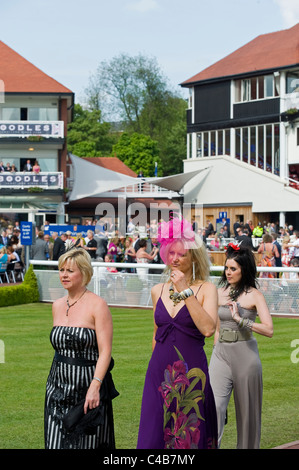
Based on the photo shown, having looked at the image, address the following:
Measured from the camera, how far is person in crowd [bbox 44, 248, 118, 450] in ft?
17.3

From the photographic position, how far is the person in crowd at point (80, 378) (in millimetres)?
5266

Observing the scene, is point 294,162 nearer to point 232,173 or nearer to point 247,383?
point 232,173

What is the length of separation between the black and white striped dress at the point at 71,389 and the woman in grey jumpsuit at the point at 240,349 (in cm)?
146

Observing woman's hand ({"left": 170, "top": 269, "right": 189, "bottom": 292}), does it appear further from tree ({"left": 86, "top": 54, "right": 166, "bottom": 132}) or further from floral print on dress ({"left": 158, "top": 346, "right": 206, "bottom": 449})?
tree ({"left": 86, "top": 54, "right": 166, "bottom": 132})

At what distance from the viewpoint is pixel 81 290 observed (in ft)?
18.2

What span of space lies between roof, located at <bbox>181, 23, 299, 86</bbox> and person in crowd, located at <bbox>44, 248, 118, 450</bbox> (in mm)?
44175

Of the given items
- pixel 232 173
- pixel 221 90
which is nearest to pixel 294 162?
pixel 232 173

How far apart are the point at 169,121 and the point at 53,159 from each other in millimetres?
40936

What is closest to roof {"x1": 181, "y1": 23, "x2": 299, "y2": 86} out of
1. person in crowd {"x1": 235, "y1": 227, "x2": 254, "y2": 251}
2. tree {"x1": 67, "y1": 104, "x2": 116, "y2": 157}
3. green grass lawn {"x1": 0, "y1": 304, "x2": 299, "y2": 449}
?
person in crowd {"x1": 235, "y1": 227, "x2": 254, "y2": 251}

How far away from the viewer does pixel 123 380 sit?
10.8m

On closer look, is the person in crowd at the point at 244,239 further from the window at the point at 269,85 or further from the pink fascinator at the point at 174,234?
the window at the point at 269,85

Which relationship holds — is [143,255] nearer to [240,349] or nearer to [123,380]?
[123,380]
